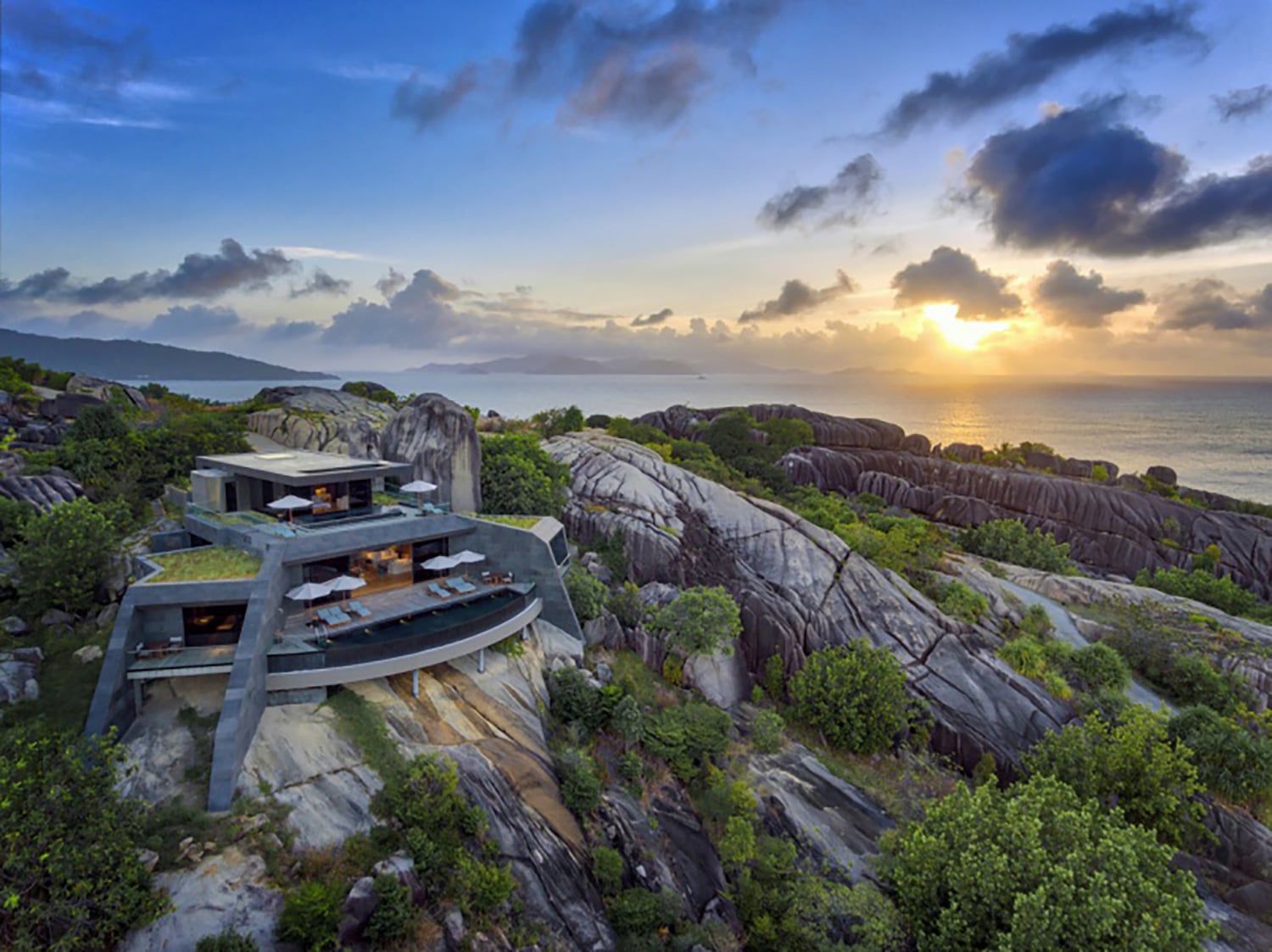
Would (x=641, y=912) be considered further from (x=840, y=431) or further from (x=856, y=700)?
(x=840, y=431)

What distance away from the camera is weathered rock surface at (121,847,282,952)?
14422 millimetres

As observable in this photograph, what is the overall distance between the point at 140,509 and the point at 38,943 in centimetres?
2896

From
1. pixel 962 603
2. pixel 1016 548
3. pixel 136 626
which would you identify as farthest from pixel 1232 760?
pixel 136 626

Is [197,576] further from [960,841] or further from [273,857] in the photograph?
[960,841]

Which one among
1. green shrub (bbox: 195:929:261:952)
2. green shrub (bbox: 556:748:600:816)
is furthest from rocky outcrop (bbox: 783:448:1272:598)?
green shrub (bbox: 195:929:261:952)

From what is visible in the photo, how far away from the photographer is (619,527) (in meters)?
41.7

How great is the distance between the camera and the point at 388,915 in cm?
1538

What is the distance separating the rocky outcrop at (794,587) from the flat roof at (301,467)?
15.3 metres

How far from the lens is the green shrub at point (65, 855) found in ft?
42.0

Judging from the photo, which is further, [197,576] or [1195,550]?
[1195,550]

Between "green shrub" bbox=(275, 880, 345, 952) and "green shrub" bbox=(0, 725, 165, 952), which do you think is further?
"green shrub" bbox=(275, 880, 345, 952)

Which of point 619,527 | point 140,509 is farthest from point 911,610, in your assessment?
point 140,509

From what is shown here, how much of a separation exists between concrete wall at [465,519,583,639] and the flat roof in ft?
18.7

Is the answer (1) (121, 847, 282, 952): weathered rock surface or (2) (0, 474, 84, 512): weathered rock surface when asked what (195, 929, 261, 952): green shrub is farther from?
(2) (0, 474, 84, 512): weathered rock surface
